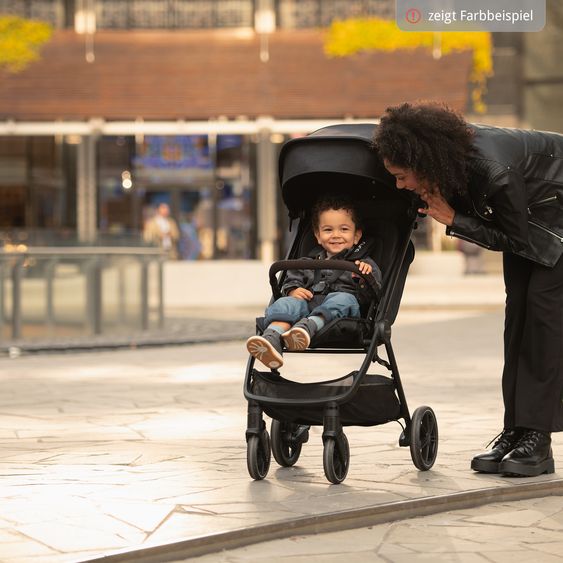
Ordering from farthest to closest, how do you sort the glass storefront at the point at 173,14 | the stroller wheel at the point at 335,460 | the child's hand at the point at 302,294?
the glass storefront at the point at 173,14, the child's hand at the point at 302,294, the stroller wheel at the point at 335,460

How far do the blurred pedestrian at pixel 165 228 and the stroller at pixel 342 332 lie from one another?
2641 cm

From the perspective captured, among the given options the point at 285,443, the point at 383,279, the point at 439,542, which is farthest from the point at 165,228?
the point at 439,542

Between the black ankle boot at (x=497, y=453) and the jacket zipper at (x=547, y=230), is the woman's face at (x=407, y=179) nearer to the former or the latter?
the jacket zipper at (x=547, y=230)

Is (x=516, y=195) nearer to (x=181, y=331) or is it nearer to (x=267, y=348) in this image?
(x=267, y=348)

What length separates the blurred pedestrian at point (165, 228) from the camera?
35344 millimetres

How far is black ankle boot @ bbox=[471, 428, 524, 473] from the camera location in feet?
22.2

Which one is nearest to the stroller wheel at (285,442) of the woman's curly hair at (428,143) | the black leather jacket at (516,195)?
the black leather jacket at (516,195)

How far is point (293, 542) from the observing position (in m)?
5.47

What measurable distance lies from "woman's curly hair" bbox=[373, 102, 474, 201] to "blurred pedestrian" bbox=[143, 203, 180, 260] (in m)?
27.1

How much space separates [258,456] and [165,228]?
29340 millimetres

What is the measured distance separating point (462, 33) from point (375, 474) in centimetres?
3186

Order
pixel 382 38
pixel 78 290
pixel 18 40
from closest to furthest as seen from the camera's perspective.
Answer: pixel 78 290 → pixel 18 40 → pixel 382 38

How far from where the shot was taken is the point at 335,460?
6453 mm

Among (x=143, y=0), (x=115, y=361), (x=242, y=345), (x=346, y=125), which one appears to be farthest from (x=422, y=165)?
(x=143, y=0)
